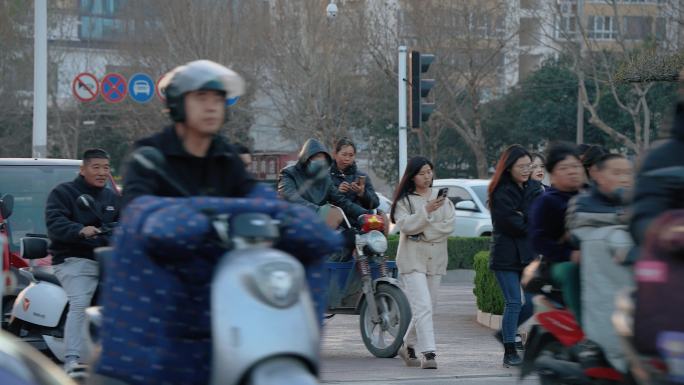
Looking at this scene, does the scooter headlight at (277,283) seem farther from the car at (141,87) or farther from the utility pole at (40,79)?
the car at (141,87)

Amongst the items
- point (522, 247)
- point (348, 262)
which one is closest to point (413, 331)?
point (348, 262)

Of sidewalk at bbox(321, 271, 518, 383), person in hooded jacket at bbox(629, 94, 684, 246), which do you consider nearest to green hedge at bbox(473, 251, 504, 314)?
sidewalk at bbox(321, 271, 518, 383)

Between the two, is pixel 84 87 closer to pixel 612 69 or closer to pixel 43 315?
pixel 43 315

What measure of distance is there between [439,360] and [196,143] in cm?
646

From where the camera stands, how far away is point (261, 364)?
4.85 m

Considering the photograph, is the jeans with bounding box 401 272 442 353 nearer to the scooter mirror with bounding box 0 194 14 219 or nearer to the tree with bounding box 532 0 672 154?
the scooter mirror with bounding box 0 194 14 219

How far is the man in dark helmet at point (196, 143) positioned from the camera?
5.56 metres

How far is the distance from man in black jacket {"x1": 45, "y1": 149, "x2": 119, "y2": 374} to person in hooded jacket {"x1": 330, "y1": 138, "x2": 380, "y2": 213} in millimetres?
3153

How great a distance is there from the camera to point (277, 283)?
4934 millimetres

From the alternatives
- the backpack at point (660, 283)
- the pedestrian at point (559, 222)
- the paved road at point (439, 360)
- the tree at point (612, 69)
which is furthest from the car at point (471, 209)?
the backpack at point (660, 283)

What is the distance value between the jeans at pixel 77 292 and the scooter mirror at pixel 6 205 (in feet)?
4.72

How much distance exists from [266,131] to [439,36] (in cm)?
980

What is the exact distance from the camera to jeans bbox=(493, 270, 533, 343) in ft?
36.1

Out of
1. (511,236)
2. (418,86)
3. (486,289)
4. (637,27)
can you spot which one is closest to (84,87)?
(418,86)
